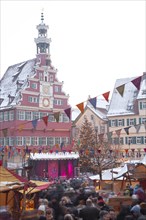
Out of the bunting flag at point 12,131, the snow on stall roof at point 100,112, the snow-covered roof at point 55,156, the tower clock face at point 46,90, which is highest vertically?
the tower clock face at point 46,90

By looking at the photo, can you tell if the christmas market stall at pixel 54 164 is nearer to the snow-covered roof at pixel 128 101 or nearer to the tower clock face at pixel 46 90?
the tower clock face at pixel 46 90

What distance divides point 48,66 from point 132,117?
13.1 m

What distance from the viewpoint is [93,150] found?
40750 mm

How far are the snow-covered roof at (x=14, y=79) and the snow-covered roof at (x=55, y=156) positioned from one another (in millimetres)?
7588

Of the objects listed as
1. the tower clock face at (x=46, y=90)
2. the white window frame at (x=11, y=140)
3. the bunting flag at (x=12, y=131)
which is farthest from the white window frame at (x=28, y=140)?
the tower clock face at (x=46, y=90)

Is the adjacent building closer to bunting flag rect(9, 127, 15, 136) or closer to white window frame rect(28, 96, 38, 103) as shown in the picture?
white window frame rect(28, 96, 38, 103)

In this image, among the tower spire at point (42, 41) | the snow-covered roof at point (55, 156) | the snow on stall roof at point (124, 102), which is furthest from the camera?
the snow on stall roof at point (124, 102)

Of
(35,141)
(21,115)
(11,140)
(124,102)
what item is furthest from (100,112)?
(11,140)

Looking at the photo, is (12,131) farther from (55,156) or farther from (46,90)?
(46,90)

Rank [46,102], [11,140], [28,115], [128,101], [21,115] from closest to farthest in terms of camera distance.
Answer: [11,140], [21,115], [28,115], [46,102], [128,101]

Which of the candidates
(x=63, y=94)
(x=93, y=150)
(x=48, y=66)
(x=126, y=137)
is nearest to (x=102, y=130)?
(x=126, y=137)

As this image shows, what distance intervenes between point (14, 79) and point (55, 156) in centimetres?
1305

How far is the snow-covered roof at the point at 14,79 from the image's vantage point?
4899 cm

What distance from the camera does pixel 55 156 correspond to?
148 ft
